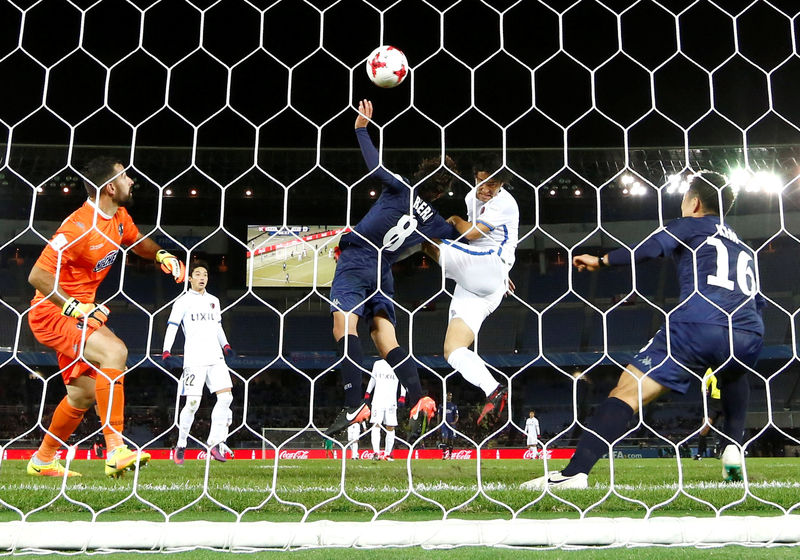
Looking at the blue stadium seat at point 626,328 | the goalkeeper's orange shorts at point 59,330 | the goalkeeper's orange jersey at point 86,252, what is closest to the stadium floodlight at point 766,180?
the blue stadium seat at point 626,328

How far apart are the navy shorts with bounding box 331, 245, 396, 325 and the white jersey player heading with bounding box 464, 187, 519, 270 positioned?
0.60 metres

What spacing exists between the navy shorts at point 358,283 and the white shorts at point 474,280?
0.42m

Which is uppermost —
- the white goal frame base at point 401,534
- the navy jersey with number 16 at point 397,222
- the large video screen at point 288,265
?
the large video screen at point 288,265

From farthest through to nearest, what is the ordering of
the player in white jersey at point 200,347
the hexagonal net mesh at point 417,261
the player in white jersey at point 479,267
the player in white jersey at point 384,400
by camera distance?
the player in white jersey at point 384,400
the player in white jersey at point 200,347
the player in white jersey at point 479,267
the hexagonal net mesh at point 417,261

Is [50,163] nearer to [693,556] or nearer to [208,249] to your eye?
[208,249]

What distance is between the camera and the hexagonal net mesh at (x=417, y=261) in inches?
80.6

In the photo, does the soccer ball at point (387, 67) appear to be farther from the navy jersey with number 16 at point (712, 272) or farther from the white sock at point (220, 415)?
the white sock at point (220, 415)

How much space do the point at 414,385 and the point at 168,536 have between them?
208cm

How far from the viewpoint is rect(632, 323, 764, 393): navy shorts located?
2.55 m

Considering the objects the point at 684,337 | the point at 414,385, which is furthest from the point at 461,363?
the point at 684,337

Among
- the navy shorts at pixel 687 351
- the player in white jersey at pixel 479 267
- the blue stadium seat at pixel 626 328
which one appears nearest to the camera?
the navy shorts at pixel 687 351

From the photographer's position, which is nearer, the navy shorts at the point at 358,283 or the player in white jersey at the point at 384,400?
the navy shorts at the point at 358,283

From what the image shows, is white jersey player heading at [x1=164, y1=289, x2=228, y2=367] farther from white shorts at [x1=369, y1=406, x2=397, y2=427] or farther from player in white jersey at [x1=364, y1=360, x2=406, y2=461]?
white shorts at [x1=369, y1=406, x2=397, y2=427]

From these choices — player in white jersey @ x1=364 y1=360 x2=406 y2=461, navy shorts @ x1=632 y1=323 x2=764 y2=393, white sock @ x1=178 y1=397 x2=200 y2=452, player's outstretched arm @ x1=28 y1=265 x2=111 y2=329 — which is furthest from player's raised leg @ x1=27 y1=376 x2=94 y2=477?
player in white jersey @ x1=364 y1=360 x2=406 y2=461
